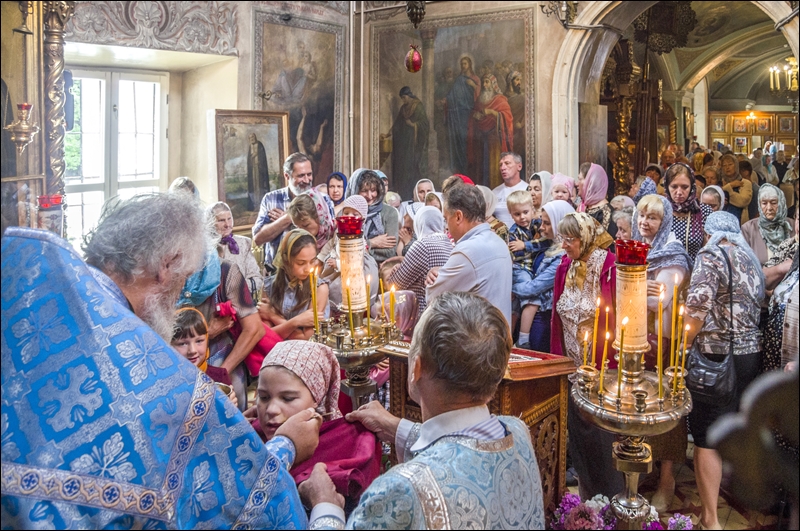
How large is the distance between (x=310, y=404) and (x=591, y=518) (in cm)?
104

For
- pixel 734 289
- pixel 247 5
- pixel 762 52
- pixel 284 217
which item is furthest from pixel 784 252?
pixel 762 52

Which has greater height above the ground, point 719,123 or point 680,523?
point 719,123

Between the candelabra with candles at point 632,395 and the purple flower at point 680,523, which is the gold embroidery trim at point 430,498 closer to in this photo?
the candelabra with candles at point 632,395

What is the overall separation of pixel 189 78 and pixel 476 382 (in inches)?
334

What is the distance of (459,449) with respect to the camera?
5.42 feet

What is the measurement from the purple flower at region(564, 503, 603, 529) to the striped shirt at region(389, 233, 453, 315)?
1.89 meters

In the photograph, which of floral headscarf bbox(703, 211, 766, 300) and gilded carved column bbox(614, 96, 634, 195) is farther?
gilded carved column bbox(614, 96, 634, 195)

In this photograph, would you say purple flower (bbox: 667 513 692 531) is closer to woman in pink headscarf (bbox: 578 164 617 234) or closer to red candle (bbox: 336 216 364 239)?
red candle (bbox: 336 216 364 239)

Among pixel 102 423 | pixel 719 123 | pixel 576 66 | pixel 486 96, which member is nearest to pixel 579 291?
pixel 102 423

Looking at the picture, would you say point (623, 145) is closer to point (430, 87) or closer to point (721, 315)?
point (430, 87)

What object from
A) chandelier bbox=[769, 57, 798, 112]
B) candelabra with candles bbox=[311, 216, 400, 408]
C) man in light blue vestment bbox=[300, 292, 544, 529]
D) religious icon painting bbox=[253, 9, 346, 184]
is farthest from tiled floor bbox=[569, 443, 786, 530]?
chandelier bbox=[769, 57, 798, 112]

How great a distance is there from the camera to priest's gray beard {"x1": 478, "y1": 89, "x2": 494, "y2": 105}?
31.9 ft

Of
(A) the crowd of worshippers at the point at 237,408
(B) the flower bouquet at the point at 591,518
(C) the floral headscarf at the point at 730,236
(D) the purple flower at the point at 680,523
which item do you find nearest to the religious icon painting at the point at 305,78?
(A) the crowd of worshippers at the point at 237,408

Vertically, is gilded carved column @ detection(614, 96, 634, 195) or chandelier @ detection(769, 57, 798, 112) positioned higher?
chandelier @ detection(769, 57, 798, 112)
